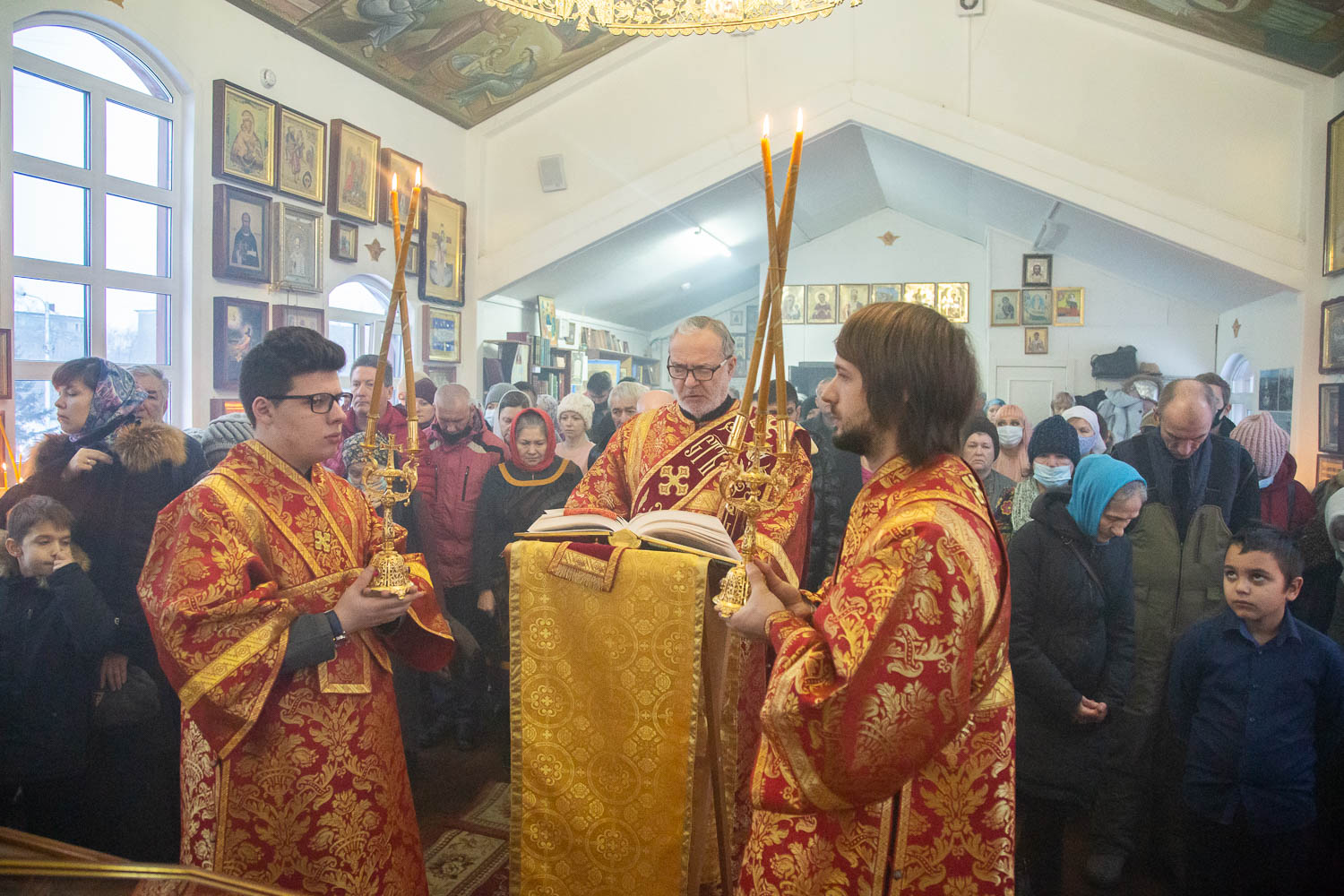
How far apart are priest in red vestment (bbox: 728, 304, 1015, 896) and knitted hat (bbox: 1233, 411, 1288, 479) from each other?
3.04 m

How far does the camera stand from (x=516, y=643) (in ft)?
7.03

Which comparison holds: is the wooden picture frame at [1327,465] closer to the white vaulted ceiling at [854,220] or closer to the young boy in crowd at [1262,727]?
the white vaulted ceiling at [854,220]

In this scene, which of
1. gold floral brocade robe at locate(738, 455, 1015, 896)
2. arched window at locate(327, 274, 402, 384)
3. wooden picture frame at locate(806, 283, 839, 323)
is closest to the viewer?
gold floral brocade robe at locate(738, 455, 1015, 896)

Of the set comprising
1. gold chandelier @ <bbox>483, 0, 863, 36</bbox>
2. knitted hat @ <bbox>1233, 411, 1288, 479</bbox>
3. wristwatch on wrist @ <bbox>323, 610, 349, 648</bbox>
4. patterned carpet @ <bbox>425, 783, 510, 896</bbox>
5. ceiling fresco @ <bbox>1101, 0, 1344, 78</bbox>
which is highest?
ceiling fresco @ <bbox>1101, 0, 1344, 78</bbox>

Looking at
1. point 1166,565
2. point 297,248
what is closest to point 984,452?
point 1166,565

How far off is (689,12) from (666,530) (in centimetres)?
197

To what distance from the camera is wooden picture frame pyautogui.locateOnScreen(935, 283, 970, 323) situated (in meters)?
13.1

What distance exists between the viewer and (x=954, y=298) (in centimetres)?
1318

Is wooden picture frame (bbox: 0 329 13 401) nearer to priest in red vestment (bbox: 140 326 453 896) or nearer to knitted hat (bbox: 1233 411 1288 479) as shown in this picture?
priest in red vestment (bbox: 140 326 453 896)

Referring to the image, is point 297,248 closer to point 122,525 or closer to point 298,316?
point 298,316

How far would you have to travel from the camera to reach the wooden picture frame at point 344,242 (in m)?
6.63

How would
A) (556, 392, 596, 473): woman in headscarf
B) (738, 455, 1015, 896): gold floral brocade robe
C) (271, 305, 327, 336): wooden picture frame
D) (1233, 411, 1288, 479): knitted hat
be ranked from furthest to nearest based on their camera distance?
(271, 305, 327, 336): wooden picture frame < (556, 392, 596, 473): woman in headscarf < (1233, 411, 1288, 479): knitted hat < (738, 455, 1015, 896): gold floral brocade robe

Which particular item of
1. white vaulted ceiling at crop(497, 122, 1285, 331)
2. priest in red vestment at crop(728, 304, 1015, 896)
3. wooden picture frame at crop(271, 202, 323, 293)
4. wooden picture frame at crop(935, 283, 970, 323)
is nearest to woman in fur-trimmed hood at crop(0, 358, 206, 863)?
priest in red vestment at crop(728, 304, 1015, 896)

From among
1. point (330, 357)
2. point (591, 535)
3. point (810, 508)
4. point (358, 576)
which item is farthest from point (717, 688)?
point (330, 357)
